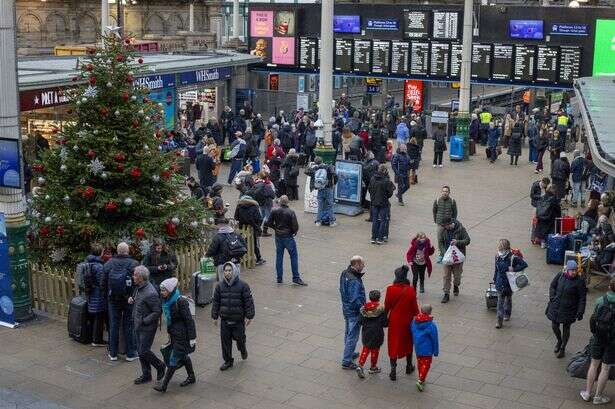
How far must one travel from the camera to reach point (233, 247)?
14.7 m

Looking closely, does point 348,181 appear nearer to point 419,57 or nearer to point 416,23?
point 419,57

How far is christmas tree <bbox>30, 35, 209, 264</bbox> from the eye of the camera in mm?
13984

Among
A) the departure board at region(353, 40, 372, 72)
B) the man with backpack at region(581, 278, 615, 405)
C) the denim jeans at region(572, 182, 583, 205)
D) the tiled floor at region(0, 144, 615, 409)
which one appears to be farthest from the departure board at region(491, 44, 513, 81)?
the man with backpack at region(581, 278, 615, 405)

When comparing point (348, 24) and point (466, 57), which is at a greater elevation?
point (348, 24)

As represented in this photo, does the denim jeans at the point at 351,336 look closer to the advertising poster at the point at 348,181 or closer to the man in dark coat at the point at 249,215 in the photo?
the man in dark coat at the point at 249,215

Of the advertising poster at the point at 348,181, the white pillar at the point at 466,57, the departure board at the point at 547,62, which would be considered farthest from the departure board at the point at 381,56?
the advertising poster at the point at 348,181

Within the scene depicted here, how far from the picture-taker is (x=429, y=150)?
3356cm

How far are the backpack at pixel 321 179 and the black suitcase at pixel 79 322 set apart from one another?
825 centimetres

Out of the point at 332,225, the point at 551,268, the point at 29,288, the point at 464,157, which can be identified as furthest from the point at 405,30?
the point at 29,288

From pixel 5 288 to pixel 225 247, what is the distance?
11.5 feet

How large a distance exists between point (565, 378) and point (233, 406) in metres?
4.40

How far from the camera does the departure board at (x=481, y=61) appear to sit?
1316 inches

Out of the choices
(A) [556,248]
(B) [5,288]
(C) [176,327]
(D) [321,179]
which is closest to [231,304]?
(C) [176,327]

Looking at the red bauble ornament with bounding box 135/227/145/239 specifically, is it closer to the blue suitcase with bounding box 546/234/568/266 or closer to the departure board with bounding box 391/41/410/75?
the blue suitcase with bounding box 546/234/568/266
